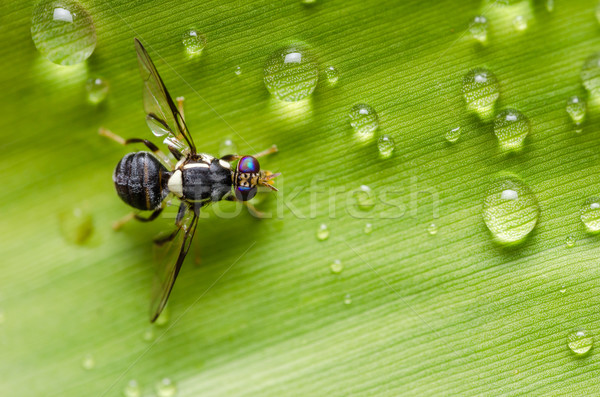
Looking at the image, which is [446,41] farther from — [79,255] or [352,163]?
[79,255]

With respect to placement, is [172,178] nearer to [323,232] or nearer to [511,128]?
[323,232]

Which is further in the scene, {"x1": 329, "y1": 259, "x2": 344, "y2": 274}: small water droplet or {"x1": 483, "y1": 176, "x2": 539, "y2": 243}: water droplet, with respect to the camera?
{"x1": 329, "y1": 259, "x2": 344, "y2": 274}: small water droplet

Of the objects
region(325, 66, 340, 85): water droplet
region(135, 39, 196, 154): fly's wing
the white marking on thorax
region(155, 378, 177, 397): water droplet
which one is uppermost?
region(325, 66, 340, 85): water droplet

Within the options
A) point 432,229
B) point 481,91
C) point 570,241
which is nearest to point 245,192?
point 432,229

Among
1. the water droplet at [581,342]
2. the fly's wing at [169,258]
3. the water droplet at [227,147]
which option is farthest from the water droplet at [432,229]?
the fly's wing at [169,258]

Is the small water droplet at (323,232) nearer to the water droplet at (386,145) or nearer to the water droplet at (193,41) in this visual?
the water droplet at (386,145)

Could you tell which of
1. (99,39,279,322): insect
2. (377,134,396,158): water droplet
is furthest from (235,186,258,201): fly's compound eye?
(377,134,396,158): water droplet

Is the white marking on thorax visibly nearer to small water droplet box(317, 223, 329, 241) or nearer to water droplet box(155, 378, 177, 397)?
small water droplet box(317, 223, 329, 241)
